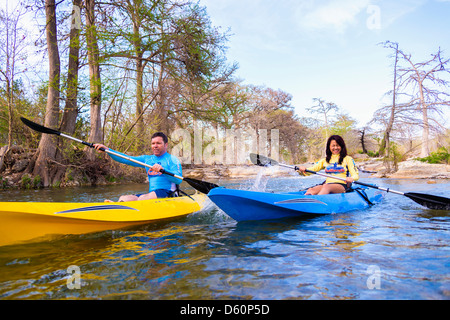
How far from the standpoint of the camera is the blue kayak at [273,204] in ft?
11.5

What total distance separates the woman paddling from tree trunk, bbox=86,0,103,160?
6.57 metres

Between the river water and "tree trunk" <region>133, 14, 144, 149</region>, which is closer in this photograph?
the river water

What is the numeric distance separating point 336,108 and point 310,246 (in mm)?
29359

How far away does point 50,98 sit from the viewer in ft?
27.9

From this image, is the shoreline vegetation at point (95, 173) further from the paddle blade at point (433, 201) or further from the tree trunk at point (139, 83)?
the tree trunk at point (139, 83)

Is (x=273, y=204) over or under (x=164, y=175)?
under

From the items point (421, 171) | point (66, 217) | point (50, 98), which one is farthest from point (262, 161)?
point (421, 171)

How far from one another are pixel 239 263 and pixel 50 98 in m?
8.52

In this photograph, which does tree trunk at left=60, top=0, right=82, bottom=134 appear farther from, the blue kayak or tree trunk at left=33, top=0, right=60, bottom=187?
the blue kayak

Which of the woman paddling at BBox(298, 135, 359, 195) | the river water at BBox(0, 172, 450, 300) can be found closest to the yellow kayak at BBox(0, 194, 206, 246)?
the river water at BBox(0, 172, 450, 300)

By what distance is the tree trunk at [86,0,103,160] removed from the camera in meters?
7.95

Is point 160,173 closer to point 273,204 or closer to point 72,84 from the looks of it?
point 273,204

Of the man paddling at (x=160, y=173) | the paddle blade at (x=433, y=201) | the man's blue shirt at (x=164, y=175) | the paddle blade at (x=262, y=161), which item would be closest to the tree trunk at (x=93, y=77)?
the man paddling at (x=160, y=173)
